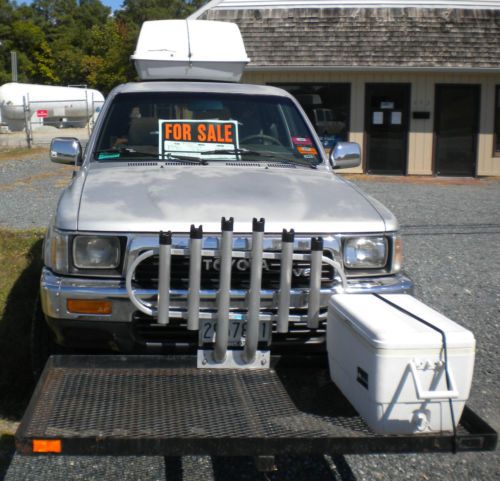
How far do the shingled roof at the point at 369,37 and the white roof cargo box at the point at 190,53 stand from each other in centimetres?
924

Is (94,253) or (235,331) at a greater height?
(94,253)

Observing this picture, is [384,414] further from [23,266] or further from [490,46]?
[490,46]

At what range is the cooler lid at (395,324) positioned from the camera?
9.80 ft

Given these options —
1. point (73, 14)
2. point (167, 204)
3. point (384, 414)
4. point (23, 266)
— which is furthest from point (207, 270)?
point (73, 14)

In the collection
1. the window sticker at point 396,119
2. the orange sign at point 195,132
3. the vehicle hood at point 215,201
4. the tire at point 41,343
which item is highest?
the orange sign at point 195,132

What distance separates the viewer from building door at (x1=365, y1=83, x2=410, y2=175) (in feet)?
58.6

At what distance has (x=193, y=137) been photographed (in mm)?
5164

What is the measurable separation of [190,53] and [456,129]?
12.2 metres

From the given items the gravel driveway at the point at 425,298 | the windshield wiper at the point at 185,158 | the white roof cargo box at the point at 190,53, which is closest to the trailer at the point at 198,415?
the gravel driveway at the point at 425,298

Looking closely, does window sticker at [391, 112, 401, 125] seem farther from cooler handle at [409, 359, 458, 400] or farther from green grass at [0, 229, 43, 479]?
cooler handle at [409, 359, 458, 400]

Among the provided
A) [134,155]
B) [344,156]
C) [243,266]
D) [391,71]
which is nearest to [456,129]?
[391,71]

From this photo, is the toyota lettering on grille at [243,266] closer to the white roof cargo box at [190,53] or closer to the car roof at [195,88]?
the car roof at [195,88]

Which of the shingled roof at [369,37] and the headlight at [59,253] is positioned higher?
the shingled roof at [369,37]

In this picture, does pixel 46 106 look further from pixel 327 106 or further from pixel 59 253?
pixel 59 253
